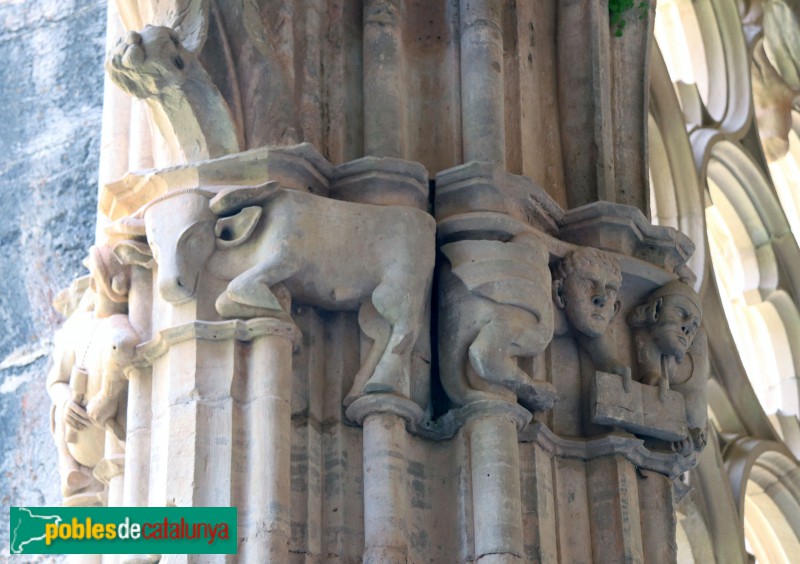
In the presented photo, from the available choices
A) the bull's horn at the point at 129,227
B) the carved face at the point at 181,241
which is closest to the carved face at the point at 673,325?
the carved face at the point at 181,241

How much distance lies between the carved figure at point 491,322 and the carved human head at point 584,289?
20 centimetres

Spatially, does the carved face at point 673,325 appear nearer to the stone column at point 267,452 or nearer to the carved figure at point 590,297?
the carved figure at point 590,297

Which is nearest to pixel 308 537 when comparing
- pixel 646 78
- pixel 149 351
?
pixel 149 351

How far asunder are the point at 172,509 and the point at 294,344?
534 mm

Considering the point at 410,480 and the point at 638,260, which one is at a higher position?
A: the point at 638,260

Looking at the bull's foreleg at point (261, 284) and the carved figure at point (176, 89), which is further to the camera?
the carved figure at point (176, 89)

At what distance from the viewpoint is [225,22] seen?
5691 millimetres

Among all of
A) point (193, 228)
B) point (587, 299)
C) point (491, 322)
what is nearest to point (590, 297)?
point (587, 299)

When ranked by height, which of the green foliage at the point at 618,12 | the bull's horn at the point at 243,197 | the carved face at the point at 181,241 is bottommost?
the carved face at the point at 181,241

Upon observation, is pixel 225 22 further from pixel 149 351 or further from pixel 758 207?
pixel 758 207

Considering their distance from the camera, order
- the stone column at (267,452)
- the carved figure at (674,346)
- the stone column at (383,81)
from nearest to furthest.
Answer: the stone column at (267,452)
the stone column at (383,81)
the carved figure at (674,346)

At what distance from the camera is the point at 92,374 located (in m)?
5.61

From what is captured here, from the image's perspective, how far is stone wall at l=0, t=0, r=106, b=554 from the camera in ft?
22.8

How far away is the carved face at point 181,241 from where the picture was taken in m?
5.31
